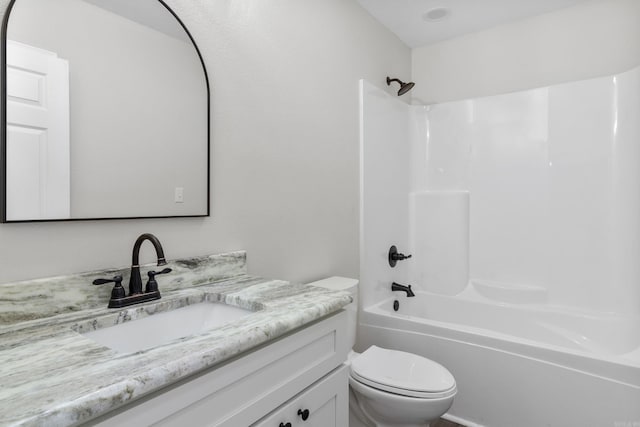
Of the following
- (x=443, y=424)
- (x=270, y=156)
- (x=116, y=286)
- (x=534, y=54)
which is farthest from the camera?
(x=534, y=54)

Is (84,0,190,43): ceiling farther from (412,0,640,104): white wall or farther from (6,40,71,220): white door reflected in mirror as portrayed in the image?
(412,0,640,104): white wall

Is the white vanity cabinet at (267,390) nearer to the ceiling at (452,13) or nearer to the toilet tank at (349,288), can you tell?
the toilet tank at (349,288)

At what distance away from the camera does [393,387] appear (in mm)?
1530

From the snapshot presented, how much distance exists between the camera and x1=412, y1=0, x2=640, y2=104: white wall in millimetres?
2297

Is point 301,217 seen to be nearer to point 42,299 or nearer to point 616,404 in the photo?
point 42,299

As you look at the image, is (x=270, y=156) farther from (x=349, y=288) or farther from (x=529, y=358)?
(x=529, y=358)

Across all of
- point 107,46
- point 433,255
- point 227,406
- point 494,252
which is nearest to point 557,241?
point 494,252

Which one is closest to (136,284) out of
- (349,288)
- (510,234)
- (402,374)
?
(349,288)

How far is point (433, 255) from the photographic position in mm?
2883

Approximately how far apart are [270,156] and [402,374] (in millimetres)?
1201

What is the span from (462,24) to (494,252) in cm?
168

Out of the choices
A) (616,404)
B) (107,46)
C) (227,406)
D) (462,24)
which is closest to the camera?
(227,406)

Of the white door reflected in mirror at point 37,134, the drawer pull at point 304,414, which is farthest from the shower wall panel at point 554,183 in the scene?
the white door reflected in mirror at point 37,134

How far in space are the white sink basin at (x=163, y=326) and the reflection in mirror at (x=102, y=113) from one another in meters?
0.34
